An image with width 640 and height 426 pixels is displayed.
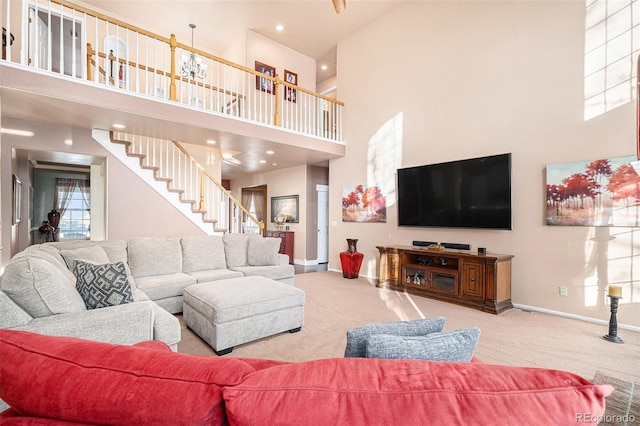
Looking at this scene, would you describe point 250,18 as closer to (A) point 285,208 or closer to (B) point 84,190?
(A) point 285,208

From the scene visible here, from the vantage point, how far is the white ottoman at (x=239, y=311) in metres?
2.56

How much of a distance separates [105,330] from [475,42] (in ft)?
18.7

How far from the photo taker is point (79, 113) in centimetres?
399

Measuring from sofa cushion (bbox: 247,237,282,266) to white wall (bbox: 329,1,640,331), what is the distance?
2.21 meters

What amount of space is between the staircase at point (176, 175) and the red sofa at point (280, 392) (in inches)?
201

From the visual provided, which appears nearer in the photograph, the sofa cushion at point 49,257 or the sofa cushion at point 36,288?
the sofa cushion at point 36,288

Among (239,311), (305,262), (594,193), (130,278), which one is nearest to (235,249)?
(239,311)

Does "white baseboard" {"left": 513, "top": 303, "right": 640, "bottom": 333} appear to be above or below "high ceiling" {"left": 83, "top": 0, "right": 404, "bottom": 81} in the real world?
below

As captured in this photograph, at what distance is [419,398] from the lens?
59 cm

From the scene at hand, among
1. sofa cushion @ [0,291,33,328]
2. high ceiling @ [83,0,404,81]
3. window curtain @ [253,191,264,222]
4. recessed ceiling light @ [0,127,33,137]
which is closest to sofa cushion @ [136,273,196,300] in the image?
sofa cushion @ [0,291,33,328]

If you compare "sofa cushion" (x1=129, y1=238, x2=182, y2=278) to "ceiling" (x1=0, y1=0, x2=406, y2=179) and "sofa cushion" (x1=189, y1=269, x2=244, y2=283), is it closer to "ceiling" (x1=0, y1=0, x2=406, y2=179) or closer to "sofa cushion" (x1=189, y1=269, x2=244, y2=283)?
"sofa cushion" (x1=189, y1=269, x2=244, y2=283)

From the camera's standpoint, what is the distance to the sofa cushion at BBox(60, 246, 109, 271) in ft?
9.64

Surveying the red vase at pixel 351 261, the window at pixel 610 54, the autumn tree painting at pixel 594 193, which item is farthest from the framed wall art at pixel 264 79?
the autumn tree painting at pixel 594 193

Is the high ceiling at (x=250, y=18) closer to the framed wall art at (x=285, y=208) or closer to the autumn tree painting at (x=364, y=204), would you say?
the autumn tree painting at (x=364, y=204)
